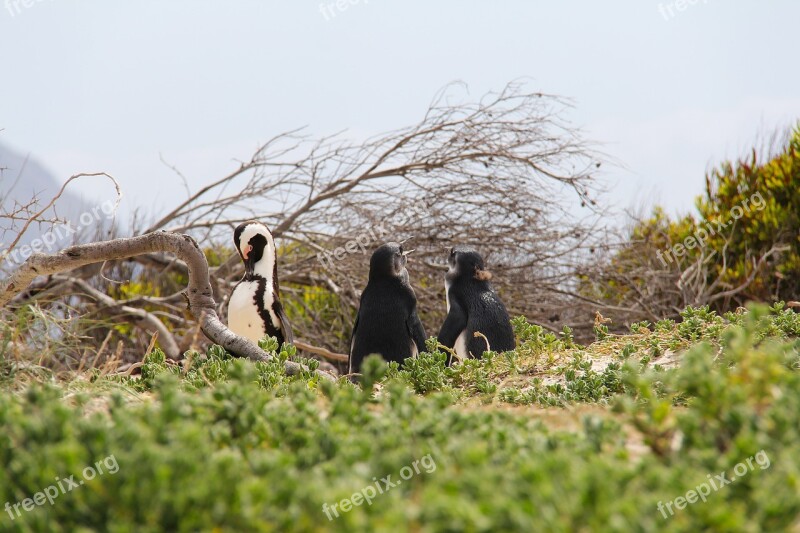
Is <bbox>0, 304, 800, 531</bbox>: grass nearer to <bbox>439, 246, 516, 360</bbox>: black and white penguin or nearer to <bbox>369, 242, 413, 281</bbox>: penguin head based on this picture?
<bbox>369, 242, 413, 281</bbox>: penguin head

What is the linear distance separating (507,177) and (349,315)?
106 inches

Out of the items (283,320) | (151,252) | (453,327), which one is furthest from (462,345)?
(151,252)

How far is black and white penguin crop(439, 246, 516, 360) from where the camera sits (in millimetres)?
6535

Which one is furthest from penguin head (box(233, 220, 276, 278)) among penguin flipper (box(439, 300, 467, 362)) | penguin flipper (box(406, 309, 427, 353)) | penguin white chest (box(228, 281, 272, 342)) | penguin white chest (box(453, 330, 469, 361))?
penguin white chest (box(453, 330, 469, 361))

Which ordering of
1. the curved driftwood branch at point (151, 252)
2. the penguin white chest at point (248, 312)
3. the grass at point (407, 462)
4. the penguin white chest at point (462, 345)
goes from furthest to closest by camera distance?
the penguin white chest at point (462, 345)
the penguin white chest at point (248, 312)
the curved driftwood branch at point (151, 252)
the grass at point (407, 462)

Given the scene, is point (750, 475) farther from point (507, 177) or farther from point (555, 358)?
point (507, 177)

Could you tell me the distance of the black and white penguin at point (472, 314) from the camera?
6535 mm

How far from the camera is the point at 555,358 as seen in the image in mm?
5809

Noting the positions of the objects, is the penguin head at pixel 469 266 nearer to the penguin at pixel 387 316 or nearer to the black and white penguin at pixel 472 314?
the black and white penguin at pixel 472 314

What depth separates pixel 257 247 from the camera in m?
6.35

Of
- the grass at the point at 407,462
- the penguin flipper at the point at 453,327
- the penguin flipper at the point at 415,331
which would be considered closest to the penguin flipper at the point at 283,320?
the penguin flipper at the point at 415,331

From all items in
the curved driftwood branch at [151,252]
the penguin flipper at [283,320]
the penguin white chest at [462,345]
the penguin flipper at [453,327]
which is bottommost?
the penguin white chest at [462,345]

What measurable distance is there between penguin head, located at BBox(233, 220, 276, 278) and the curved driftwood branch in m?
0.85

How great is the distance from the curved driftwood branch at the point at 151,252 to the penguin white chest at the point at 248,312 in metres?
0.71
